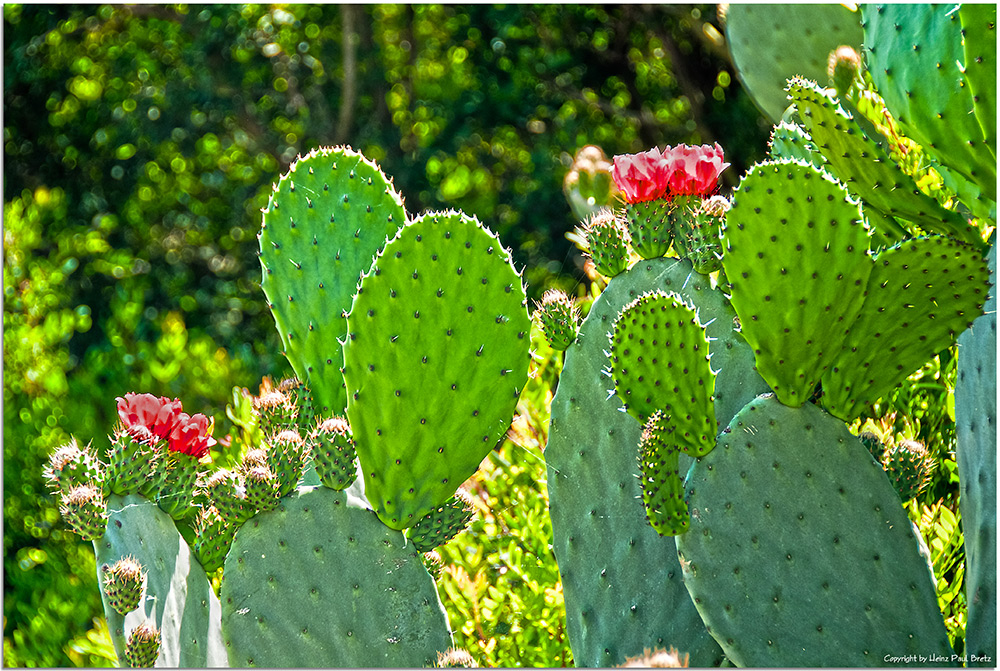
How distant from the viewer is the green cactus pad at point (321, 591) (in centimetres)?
119

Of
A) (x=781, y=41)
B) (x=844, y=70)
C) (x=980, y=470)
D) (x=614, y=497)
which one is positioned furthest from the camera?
(x=781, y=41)

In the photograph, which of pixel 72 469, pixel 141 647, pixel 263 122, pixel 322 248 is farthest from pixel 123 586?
pixel 263 122

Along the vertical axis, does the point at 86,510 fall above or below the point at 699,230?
below

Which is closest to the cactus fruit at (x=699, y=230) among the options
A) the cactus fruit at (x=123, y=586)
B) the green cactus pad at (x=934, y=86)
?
the green cactus pad at (x=934, y=86)

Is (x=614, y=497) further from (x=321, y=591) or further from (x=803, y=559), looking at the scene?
(x=321, y=591)

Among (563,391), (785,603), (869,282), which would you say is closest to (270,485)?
(563,391)

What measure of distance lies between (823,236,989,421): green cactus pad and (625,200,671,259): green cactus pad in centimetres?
29

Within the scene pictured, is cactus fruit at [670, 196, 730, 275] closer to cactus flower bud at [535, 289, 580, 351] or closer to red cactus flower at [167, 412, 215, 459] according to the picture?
cactus flower bud at [535, 289, 580, 351]

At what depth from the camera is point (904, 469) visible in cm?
125

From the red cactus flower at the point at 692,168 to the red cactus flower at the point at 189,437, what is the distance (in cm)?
71

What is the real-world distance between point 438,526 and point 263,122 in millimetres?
3967

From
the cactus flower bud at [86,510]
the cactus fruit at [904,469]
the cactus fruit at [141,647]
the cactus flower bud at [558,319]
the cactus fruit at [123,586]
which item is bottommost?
the cactus fruit at [141,647]

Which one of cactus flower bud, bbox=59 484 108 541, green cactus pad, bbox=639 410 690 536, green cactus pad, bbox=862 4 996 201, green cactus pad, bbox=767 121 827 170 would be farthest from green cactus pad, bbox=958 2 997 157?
cactus flower bud, bbox=59 484 108 541

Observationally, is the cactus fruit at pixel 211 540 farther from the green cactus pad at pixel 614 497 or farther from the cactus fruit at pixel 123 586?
the green cactus pad at pixel 614 497
